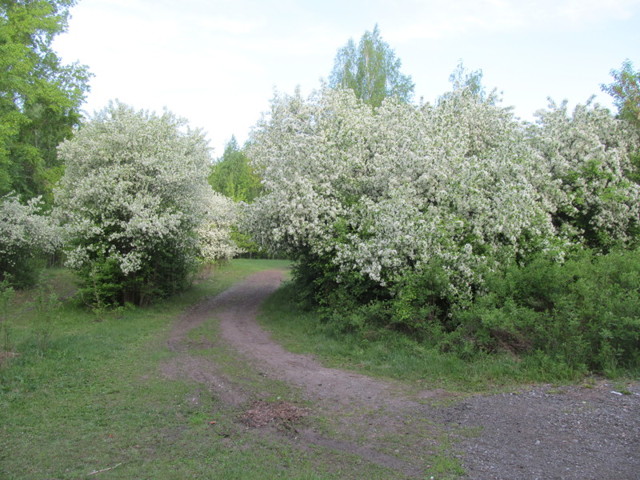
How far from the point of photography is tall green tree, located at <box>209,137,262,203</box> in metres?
48.8

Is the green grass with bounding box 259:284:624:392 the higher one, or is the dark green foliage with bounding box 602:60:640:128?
the dark green foliage with bounding box 602:60:640:128

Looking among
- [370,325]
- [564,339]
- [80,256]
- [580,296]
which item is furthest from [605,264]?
[80,256]

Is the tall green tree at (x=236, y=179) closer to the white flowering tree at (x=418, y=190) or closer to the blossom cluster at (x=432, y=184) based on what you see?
the blossom cluster at (x=432, y=184)

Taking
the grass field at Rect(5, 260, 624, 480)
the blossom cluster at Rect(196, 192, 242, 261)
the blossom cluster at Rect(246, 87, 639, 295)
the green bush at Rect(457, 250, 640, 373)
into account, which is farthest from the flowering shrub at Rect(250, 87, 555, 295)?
the blossom cluster at Rect(196, 192, 242, 261)

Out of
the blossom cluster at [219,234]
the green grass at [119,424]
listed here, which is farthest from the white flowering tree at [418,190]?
the blossom cluster at [219,234]

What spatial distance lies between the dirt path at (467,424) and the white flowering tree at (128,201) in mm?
7552

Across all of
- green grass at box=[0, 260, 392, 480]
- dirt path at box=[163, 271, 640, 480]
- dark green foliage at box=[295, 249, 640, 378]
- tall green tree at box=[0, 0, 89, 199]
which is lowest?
green grass at box=[0, 260, 392, 480]

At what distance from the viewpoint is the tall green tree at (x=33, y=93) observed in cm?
1816

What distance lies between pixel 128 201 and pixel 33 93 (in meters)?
8.35

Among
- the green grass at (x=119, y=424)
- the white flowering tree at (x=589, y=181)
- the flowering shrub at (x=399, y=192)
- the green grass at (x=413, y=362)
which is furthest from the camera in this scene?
the white flowering tree at (x=589, y=181)

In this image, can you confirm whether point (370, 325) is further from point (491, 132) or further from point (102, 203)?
point (102, 203)

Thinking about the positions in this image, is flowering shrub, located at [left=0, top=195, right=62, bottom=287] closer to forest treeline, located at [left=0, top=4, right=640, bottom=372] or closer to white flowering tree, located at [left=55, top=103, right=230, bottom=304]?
forest treeline, located at [left=0, top=4, right=640, bottom=372]

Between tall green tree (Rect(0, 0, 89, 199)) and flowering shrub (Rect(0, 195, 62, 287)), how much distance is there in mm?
1985

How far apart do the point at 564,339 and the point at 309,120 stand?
36.9 feet
